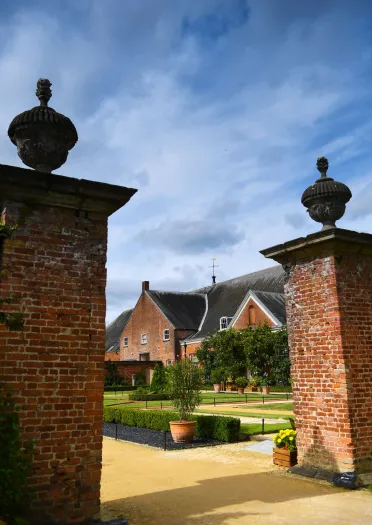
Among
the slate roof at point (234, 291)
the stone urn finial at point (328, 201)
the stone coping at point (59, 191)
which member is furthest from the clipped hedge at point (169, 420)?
the slate roof at point (234, 291)

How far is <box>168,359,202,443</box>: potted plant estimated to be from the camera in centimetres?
1233

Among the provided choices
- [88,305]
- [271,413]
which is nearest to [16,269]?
[88,305]

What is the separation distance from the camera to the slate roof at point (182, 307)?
4622cm

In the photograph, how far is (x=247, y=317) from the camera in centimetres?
3806

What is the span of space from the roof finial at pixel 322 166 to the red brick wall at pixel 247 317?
92.4ft

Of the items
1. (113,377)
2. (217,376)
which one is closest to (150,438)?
(217,376)

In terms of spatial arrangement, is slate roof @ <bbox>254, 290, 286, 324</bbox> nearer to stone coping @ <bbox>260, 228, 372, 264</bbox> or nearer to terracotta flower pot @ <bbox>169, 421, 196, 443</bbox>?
terracotta flower pot @ <bbox>169, 421, 196, 443</bbox>

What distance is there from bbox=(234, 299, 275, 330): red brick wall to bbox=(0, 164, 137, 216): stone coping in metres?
31.3

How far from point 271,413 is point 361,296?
12.0 metres

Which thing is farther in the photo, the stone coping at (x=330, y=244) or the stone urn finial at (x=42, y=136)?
the stone coping at (x=330, y=244)

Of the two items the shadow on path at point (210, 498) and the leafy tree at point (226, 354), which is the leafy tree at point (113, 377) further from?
the shadow on path at point (210, 498)

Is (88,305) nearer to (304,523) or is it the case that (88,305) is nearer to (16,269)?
(16,269)

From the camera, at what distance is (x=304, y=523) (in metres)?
5.26

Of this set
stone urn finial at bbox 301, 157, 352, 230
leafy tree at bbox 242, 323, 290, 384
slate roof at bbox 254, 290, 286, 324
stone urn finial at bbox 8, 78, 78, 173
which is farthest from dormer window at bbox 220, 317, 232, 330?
stone urn finial at bbox 8, 78, 78, 173
